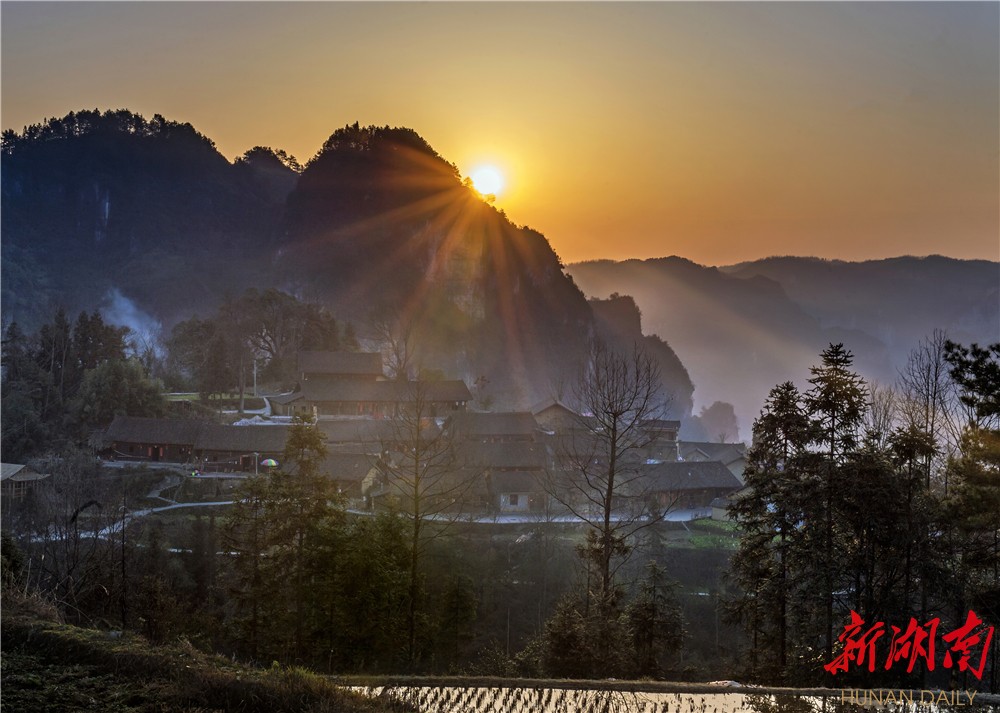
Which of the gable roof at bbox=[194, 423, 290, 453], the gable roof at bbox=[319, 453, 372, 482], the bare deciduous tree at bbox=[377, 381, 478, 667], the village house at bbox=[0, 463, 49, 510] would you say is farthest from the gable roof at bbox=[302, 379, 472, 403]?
the village house at bbox=[0, 463, 49, 510]

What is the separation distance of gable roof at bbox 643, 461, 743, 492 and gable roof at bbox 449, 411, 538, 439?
30.3ft

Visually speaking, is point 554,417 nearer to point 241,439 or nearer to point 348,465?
point 348,465

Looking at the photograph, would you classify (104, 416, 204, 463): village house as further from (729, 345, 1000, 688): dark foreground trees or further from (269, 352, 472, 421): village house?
(729, 345, 1000, 688): dark foreground trees

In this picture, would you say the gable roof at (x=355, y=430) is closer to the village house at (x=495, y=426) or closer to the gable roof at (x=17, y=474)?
the village house at (x=495, y=426)

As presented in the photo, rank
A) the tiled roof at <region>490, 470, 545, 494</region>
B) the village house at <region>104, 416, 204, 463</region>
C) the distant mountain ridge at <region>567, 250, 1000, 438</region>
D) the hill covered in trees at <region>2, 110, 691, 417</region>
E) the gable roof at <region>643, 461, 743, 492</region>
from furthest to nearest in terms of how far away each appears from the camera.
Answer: the distant mountain ridge at <region>567, 250, 1000, 438</region>
the hill covered in trees at <region>2, 110, 691, 417</region>
the village house at <region>104, 416, 204, 463</region>
the gable roof at <region>643, 461, 743, 492</region>
the tiled roof at <region>490, 470, 545, 494</region>

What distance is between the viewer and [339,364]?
5128cm

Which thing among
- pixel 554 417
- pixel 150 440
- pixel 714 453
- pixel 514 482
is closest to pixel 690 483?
pixel 514 482

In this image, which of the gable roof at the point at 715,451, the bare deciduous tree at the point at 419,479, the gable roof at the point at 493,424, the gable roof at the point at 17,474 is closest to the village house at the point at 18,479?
the gable roof at the point at 17,474

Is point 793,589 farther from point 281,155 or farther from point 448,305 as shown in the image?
point 281,155

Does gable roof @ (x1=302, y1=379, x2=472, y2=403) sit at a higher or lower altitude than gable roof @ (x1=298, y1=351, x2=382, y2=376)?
lower

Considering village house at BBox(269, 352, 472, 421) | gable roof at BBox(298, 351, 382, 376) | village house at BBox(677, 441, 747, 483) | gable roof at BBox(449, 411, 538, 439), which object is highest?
gable roof at BBox(298, 351, 382, 376)

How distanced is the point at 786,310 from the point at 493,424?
137m

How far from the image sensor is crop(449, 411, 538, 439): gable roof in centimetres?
4334

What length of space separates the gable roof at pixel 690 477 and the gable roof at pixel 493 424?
9.22 metres
